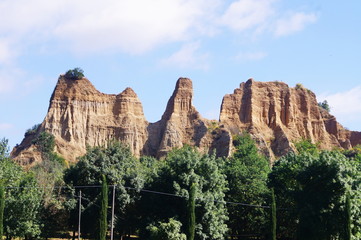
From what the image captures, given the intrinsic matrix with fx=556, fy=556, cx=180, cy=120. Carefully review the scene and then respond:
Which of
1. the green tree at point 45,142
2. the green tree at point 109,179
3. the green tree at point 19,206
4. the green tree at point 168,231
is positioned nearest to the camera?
the green tree at point 168,231

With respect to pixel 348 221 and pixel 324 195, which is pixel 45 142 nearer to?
pixel 324 195

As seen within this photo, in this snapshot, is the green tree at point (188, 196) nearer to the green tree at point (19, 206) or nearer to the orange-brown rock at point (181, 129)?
the green tree at point (19, 206)

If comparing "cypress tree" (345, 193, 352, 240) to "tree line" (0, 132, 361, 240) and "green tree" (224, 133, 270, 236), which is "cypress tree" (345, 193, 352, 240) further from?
"green tree" (224, 133, 270, 236)

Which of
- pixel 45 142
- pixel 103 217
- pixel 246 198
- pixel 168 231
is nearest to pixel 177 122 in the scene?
pixel 45 142

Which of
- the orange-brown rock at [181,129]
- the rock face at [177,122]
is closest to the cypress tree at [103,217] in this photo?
the rock face at [177,122]

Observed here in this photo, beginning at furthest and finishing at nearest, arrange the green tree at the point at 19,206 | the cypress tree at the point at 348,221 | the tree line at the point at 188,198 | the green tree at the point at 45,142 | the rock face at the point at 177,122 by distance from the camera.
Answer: the rock face at the point at 177,122 < the green tree at the point at 45,142 < the green tree at the point at 19,206 < the tree line at the point at 188,198 < the cypress tree at the point at 348,221

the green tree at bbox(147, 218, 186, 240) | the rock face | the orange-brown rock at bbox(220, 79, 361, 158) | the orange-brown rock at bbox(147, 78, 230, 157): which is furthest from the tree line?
the orange-brown rock at bbox(220, 79, 361, 158)

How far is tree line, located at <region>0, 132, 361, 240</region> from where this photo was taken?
129 feet

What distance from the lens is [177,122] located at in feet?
369

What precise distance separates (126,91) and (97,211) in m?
71.1

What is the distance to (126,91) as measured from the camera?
115688mm

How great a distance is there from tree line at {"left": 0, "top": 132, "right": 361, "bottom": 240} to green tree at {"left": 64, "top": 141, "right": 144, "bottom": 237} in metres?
0.08

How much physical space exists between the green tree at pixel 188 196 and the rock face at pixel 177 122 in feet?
194

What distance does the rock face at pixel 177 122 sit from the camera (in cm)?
10819
